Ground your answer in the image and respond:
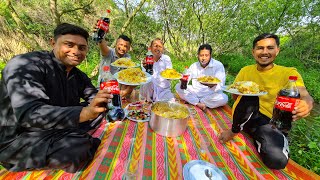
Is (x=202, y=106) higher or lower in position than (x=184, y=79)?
lower

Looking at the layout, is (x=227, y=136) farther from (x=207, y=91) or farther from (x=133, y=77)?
(x=207, y=91)

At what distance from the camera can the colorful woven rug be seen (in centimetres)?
210

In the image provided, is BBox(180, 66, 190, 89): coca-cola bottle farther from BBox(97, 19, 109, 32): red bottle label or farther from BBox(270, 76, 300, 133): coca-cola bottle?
BBox(270, 76, 300, 133): coca-cola bottle

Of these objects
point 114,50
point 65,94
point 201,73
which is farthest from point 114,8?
point 65,94

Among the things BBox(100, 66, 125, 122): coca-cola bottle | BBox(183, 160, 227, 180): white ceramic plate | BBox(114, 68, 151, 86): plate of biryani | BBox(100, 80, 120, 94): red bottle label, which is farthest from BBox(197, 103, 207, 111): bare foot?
BBox(100, 80, 120, 94): red bottle label

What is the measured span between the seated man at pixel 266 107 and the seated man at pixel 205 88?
124 cm

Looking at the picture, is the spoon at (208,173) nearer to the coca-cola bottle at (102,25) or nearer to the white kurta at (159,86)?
the coca-cola bottle at (102,25)

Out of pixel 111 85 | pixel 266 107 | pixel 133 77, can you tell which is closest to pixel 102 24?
pixel 133 77

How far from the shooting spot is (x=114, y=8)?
9516mm

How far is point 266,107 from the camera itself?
9.55 ft

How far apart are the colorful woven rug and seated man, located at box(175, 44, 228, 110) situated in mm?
1113

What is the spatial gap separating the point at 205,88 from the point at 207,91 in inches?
4.3

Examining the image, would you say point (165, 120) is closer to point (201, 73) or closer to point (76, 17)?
point (201, 73)

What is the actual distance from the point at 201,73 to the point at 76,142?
11.4 ft
